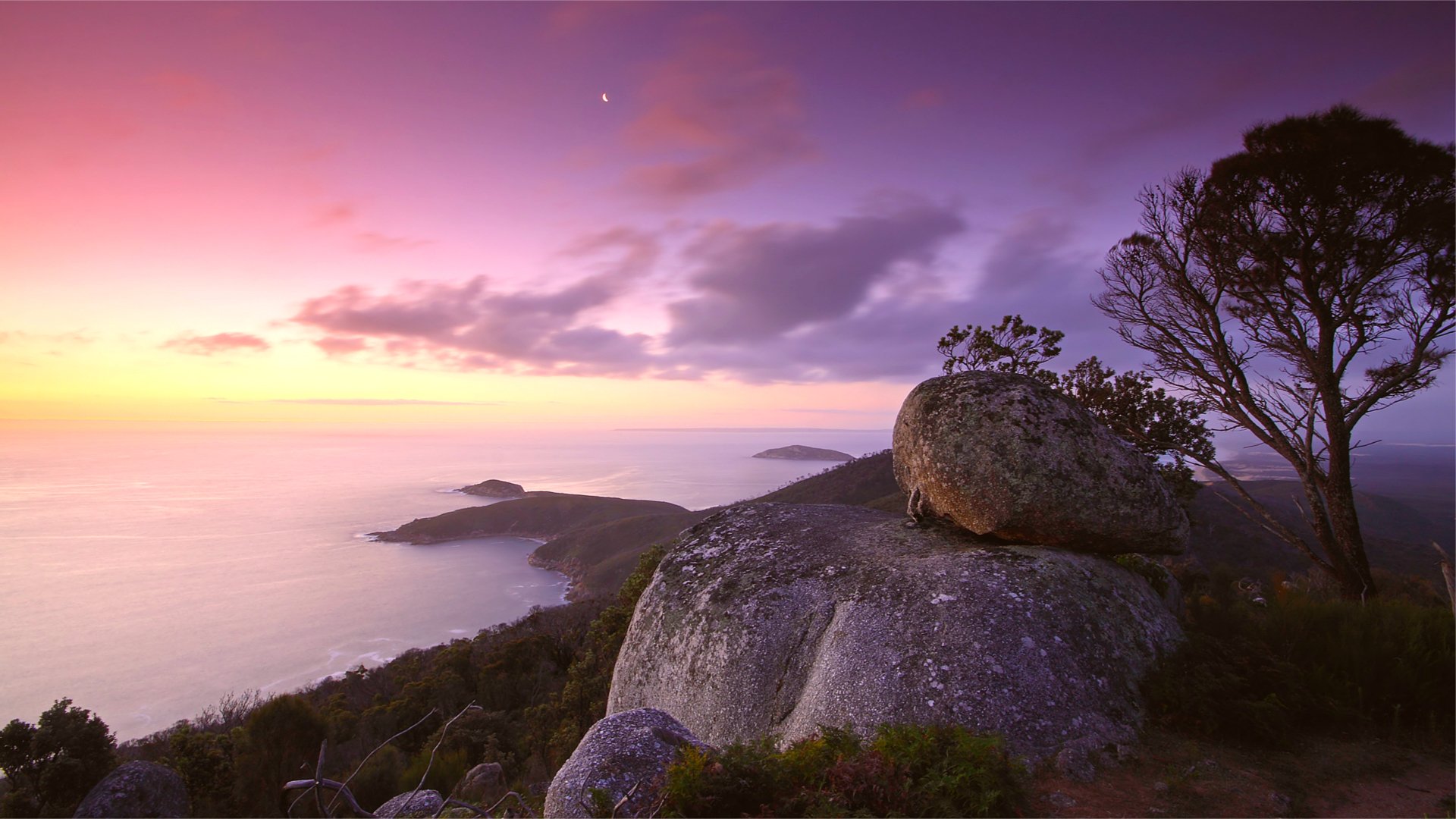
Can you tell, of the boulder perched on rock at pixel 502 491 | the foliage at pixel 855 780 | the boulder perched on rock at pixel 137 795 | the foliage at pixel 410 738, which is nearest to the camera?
the foliage at pixel 855 780

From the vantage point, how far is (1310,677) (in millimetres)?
7480

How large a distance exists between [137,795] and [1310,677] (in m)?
23.4

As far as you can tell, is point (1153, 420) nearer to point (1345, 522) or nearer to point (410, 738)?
point (1345, 522)

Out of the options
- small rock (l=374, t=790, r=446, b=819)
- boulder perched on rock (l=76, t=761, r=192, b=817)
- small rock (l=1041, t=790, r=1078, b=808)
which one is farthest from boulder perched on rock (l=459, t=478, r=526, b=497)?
small rock (l=1041, t=790, r=1078, b=808)

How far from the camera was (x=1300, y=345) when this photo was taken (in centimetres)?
1407

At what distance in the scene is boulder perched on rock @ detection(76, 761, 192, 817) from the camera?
554 inches

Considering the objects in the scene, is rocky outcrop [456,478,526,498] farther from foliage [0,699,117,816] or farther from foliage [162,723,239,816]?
foliage [0,699,117,816]

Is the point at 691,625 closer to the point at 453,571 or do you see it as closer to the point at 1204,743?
the point at 1204,743

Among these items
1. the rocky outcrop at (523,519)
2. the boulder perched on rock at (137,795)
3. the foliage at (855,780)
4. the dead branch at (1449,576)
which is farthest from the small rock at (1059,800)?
the rocky outcrop at (523,519)

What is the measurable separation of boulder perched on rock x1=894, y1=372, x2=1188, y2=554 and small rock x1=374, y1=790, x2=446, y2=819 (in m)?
8.63

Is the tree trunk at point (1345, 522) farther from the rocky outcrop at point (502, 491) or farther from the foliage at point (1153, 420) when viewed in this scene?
the rocky outcrop at point (502, 491)

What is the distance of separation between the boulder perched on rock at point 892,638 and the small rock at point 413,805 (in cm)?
298

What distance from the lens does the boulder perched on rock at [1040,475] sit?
8.95 meters

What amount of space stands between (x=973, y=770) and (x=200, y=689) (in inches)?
3325
